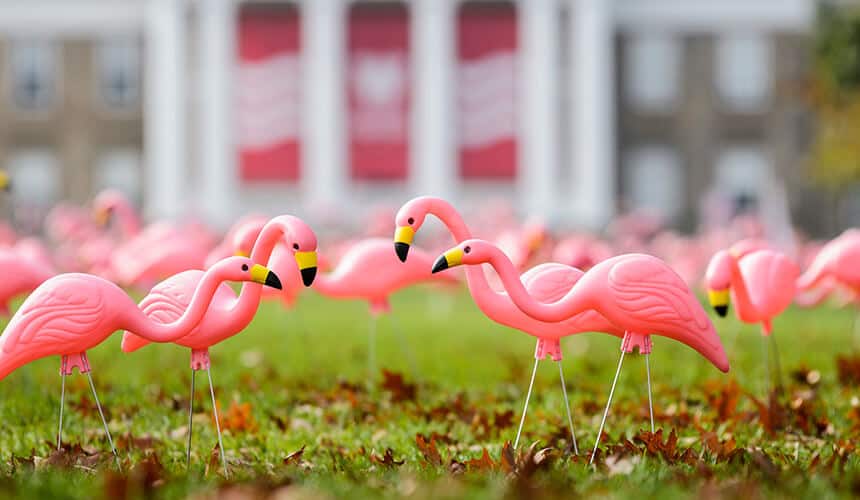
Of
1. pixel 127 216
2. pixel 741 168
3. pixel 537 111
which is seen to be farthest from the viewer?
pixel 741 168

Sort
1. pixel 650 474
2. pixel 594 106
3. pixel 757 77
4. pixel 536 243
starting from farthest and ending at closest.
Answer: pixel 757 77, pixel 594 106, pixel 536 243, pixel 650 474

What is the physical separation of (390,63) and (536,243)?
24.7 metres

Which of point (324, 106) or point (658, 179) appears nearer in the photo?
point (324, 106)

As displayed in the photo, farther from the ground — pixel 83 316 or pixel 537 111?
pixel 537 111

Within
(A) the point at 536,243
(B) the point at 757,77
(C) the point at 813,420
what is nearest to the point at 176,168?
(B) the point at 757,77

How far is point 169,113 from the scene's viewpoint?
3159cm

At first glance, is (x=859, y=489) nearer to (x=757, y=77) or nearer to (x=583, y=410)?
(x=583, y=410)

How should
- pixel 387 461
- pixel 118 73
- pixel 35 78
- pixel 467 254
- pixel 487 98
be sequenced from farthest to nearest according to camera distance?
pixel 35 78, pixel 118 73, pixel 487 98, pixel 387 461, pixel 467 254

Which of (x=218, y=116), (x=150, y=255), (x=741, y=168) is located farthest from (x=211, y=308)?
(x=741, y=168)

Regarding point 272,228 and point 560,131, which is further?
point 560,131

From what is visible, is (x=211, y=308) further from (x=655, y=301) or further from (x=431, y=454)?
(x=655, y=301)

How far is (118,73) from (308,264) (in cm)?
3331

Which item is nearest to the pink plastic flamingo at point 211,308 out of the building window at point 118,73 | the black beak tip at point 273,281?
the black beak tip at point 273,281

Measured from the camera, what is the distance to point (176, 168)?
31406 millimetres
